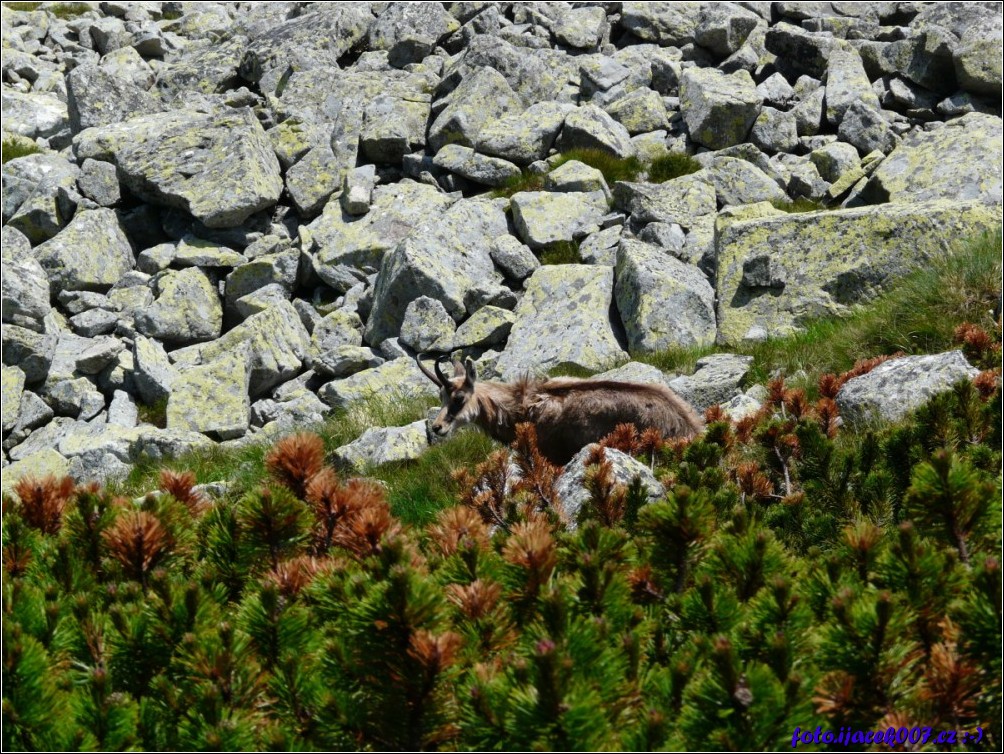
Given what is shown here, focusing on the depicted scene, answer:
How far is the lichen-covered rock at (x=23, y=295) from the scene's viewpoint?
19.4 meters

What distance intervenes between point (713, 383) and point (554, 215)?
838 centimetres

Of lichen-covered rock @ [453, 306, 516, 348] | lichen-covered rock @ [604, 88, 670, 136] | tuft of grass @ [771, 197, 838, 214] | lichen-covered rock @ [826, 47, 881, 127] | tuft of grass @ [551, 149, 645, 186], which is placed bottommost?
lichen-covered rock @ [453, 306, 516, 348]

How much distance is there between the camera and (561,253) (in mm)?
18891

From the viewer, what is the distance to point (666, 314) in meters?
15.6

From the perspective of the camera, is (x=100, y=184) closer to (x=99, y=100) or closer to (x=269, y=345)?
(x=99, y=100)

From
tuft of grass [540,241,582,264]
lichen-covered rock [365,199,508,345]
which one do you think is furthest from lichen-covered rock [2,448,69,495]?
tuft of grass [540,241,582,264]

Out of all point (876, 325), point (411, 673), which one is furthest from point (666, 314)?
point (411, 673)

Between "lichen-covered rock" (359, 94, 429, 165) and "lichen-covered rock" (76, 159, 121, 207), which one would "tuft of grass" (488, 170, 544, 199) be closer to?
"lichen-covered rock" (359, 94, 429, 165)

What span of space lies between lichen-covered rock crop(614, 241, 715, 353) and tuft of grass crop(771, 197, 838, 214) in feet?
14.0

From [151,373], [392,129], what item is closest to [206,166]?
[392,129]

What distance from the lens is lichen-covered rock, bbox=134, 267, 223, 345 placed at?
65.1 feet

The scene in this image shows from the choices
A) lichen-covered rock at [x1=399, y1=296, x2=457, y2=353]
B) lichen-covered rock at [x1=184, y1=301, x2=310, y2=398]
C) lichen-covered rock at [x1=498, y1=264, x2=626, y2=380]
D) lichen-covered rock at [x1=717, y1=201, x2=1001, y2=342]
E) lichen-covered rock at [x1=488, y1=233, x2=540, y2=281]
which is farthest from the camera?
lichen-covered rock at [x1=488, y1=233, x2=540, y2=281]

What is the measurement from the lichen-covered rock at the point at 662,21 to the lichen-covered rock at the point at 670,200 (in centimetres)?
847

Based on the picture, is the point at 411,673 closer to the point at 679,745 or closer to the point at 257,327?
the point at 679,745
